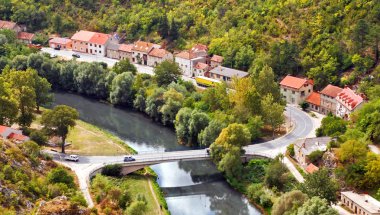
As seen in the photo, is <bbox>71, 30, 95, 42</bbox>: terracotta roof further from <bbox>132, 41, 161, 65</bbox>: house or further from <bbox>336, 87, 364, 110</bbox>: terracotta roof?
<bbox>336, 87, 364, 110</bbox>: terracotta roof

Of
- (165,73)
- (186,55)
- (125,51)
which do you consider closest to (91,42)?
(125,51)

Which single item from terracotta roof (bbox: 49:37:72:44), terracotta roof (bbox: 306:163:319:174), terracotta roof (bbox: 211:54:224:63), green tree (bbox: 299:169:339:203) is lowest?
terracotta roof (bbox: 306:163:319:174)

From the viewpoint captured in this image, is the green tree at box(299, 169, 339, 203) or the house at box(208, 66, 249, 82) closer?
the green tree at box(299, 169, 339, 203)

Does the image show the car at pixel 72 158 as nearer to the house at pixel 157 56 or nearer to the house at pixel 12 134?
the house at pixel 12 134

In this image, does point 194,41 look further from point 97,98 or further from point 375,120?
point 375,120

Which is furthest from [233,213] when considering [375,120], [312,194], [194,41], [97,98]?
[194,41]

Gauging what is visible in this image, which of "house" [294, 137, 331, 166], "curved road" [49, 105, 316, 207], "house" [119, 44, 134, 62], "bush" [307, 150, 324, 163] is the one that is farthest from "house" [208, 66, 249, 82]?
"bush" [307, 150, 324, 163]

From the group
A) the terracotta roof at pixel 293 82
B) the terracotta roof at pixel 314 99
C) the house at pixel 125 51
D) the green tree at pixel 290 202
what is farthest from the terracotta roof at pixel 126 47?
the green tree at pixel 290 202
